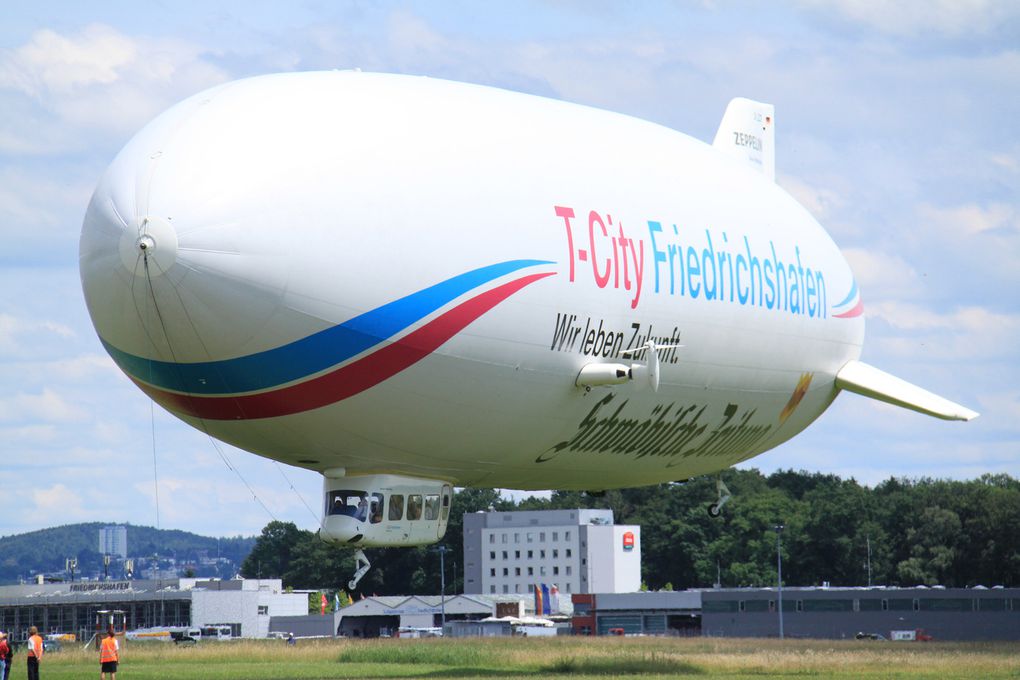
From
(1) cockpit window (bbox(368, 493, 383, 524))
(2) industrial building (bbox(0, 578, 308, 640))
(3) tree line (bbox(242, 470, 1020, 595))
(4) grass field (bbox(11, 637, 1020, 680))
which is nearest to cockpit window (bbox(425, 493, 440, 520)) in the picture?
(1) cockpit window (bbox(368, 493, 383, 524))

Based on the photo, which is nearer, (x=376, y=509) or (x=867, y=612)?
(x=376, y=509)

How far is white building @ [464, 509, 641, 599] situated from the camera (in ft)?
531

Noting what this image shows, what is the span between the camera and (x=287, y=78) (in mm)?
27562

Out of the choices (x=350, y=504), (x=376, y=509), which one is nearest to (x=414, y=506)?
(x=376, y=509)

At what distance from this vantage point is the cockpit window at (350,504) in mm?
29281

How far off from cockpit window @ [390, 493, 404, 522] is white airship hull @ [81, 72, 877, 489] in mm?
590

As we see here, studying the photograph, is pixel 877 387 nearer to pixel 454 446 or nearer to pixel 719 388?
pixel 719 388

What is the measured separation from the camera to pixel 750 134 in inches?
1763

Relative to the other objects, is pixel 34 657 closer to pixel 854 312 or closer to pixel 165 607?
pixel 854 312

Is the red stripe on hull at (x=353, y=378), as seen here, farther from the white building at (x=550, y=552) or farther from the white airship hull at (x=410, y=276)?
the white building at (x=550, y=552)

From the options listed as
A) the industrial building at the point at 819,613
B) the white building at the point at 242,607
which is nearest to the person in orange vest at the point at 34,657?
the industrial building at the point at 819,613

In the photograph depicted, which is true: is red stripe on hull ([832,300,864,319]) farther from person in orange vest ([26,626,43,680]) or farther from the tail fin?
person in orange vest ([26,626,43,680])

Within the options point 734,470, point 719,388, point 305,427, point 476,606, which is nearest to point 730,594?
point 476,606

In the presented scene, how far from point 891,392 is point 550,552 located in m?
130
